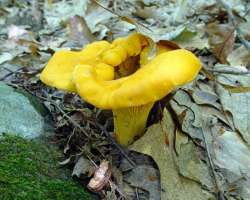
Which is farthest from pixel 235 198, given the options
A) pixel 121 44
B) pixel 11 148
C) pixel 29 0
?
pixel 29 0

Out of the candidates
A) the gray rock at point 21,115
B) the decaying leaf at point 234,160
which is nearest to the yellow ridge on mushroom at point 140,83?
the gray rock at point 21,115

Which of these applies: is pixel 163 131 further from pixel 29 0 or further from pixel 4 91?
pixel 29 0

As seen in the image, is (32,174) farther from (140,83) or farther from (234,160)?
(234,160)

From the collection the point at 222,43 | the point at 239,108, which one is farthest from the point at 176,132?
the point at 222,43

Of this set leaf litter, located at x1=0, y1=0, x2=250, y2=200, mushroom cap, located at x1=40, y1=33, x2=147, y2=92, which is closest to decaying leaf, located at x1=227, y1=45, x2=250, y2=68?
leaf litter, located at x1=0, y1=0, x2=250, y2=200

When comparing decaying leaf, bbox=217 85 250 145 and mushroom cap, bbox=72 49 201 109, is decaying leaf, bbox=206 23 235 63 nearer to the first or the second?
decaying leaf, bbox=217 85 250 145

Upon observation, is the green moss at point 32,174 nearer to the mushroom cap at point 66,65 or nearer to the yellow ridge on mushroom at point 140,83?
the mushroom cap at point 66,65
